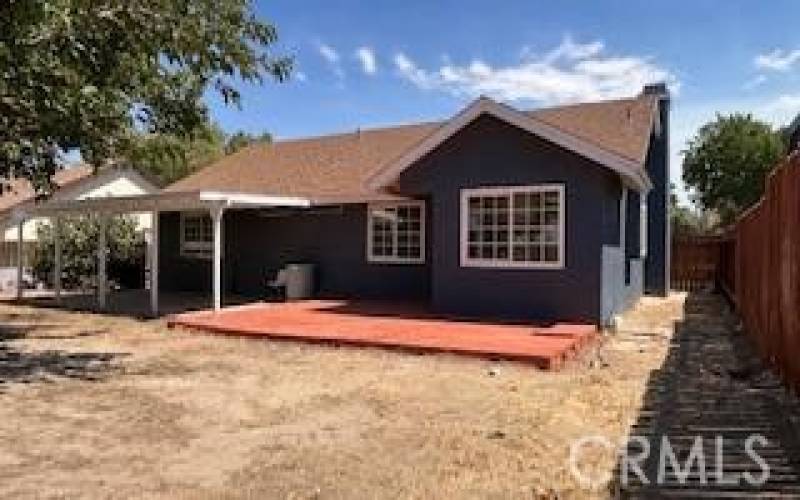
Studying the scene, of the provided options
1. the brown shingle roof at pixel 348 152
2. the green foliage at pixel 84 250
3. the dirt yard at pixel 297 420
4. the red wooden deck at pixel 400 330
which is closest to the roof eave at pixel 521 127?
the brown shingle roof at pixel 348 152

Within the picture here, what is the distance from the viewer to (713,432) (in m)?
7.26

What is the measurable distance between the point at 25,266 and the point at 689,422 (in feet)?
85.8

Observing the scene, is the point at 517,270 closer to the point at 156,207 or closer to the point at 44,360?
the point at 44,360

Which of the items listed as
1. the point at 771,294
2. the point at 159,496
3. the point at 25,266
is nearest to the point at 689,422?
the point at 771,294

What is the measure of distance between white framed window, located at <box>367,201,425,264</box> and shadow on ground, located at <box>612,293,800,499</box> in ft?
25.4

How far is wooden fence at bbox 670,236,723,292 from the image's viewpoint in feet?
87.6

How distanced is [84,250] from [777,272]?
2313 cm

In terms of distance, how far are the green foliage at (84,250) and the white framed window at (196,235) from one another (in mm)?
4114

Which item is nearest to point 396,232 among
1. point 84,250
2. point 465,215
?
point 465,215

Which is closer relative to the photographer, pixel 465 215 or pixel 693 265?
pixel 465 215

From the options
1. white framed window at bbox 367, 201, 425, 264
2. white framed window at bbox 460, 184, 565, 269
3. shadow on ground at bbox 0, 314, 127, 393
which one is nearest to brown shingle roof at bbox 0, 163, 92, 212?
white framed window at bbox 367, 201, 425, 264

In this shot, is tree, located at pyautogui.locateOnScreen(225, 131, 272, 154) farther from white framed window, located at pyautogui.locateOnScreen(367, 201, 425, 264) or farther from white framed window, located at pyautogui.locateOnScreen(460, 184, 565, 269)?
white framed window, located at pyautogui.locateOnScreen(460, 184, 565, 269)

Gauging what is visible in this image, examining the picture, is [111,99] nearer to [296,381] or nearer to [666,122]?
[296,381]

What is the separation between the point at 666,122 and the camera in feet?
77.2
